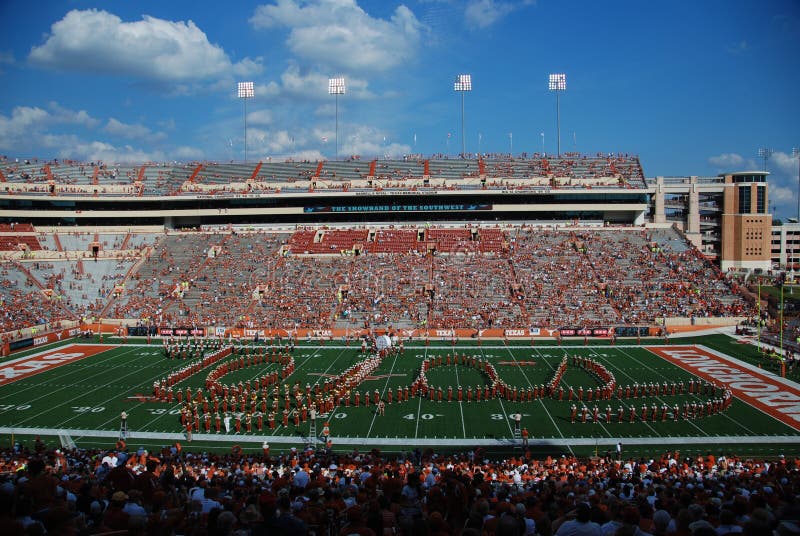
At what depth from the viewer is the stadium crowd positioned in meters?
4.47

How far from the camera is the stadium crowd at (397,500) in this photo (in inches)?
176

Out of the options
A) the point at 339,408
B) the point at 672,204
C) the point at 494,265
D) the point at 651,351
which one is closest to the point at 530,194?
the point at 494,265

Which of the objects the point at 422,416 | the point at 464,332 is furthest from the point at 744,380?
the point at 464,332

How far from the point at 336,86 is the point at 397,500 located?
4975 cm

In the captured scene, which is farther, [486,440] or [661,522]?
[486,440]

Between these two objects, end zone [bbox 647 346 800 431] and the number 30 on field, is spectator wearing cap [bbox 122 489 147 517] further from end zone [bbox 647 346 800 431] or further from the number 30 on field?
end zone [bbox 647 346 800 431]

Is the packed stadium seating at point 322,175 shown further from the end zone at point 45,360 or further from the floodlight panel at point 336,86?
the end zone at point 45,360

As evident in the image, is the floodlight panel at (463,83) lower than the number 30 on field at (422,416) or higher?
higher

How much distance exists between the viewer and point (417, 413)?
17.8 m

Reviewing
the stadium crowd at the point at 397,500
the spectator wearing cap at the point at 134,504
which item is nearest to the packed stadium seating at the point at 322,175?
the stadium crowd at the point at 397,500

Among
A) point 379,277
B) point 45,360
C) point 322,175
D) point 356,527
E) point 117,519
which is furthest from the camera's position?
point 322,175

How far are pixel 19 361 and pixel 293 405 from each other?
1439 centimetres

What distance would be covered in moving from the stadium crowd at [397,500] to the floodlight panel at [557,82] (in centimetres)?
4332

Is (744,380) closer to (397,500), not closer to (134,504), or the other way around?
(397,500)
